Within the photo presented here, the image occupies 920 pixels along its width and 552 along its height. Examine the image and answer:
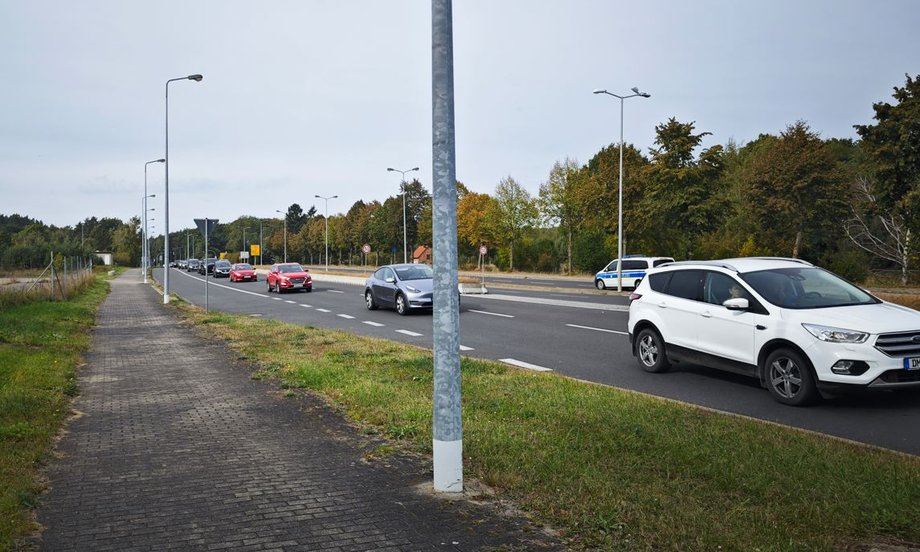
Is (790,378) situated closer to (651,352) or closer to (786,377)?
(786,377)

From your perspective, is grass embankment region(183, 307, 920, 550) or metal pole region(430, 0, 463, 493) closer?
grass embankment region(183, 307, 920, 550)

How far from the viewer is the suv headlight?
7.26 metres

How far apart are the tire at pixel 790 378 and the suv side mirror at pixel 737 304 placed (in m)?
0.63

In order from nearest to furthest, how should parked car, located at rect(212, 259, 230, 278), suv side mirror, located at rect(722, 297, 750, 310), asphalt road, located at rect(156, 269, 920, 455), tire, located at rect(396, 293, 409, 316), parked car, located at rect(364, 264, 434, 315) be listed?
1. asphalt road, located at rect(156, 269, 920, 455)
2. suv side mirror, located at rect(722, 297, 750, 310)
3. parked car, located at rect(364, 264, 434, 315)
4. tire, located at rect(396, 293, 409, 316)
5. parked car, located at rect(212, 259, 230, 278)

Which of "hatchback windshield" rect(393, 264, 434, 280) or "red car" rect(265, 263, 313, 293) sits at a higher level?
"hatchback windshield" rect(393, 264, 434, 280)

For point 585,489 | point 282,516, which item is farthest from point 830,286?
point 282,516

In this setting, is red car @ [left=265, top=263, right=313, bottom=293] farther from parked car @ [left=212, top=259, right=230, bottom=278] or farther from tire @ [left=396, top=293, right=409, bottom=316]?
parked car @ [left=212, top=259, right=230, bottom=278]

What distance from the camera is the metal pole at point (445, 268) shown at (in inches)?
193

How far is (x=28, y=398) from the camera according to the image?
7.75m

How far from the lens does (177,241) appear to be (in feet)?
582

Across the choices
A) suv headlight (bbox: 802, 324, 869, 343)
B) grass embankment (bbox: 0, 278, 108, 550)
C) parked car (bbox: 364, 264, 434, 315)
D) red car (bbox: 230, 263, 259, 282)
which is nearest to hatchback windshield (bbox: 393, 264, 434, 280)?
parked car (bbox: 364, 264, 434, 315)

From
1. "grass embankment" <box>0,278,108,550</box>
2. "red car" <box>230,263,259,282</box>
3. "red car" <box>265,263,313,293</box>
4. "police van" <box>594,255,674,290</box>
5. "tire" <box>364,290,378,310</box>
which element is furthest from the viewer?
"red car" <box>230,263,259,282</box>

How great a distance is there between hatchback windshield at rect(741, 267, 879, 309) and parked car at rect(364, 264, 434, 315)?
12.3 meters

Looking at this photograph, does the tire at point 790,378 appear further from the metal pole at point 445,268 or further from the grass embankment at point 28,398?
the grass embankment at point 28,398
